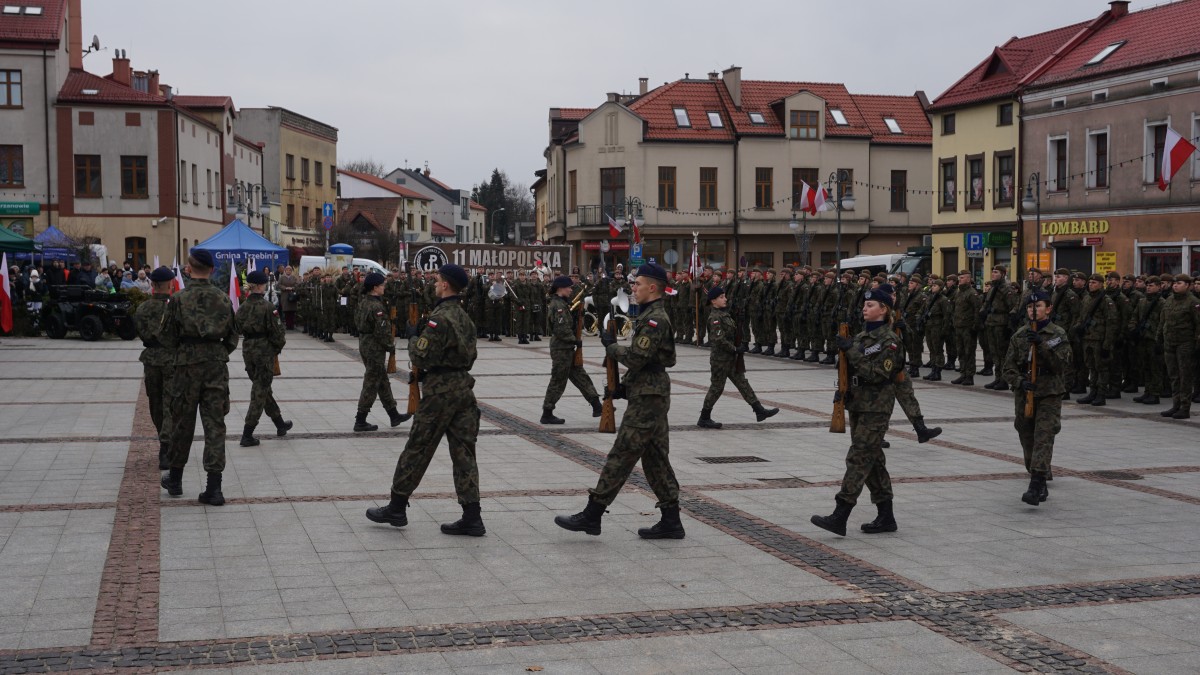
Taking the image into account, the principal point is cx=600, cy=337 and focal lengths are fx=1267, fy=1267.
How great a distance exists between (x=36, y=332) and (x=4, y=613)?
26.5 meters

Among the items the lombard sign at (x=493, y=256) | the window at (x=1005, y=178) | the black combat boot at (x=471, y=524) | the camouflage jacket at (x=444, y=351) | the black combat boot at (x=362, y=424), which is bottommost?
the black combat boot at (x=471, y=524)

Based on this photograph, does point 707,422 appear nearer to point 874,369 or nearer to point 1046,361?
point 1046,361

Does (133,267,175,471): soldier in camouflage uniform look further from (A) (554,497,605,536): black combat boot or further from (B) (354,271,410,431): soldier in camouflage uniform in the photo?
(A) (554,497,605,536): black combat boot

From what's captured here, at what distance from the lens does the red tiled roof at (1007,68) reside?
4278 centimetres

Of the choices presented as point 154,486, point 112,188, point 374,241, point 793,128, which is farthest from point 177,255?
point 154,486

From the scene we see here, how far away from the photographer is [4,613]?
6.55 metres

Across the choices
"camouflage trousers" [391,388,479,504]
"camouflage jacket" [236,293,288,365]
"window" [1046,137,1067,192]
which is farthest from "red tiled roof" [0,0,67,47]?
"camouflage trousers" [391,388,479,504]

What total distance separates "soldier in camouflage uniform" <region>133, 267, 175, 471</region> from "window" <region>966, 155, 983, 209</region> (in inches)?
1458

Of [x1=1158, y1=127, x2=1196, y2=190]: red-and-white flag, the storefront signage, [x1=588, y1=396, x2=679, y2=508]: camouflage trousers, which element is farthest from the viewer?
the storefront signage

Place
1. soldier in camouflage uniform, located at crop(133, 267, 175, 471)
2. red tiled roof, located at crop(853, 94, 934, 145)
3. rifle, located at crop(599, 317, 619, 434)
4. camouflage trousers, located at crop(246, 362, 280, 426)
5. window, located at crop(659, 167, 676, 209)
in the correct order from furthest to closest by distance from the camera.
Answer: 1. red tiled roof, located at crop(853, 94, 934, 145)
2. window, located at crop(659, 167, 676, 209)
3. camouflage trousers, located at crop(246, 362, 280, 426)
4. soldier in camouflage uniform, located at crop(133, 267, 175, 471)
5. rifle, located at crop(599, 317, 619, 434)

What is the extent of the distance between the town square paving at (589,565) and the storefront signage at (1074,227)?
82.6 ft

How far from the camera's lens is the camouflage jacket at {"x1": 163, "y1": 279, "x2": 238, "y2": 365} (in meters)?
9.59

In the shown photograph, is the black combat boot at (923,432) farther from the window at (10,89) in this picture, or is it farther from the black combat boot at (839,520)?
the window at (10,89)

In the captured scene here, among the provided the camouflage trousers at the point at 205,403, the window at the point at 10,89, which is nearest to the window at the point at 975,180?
the window at the point at 10,89
